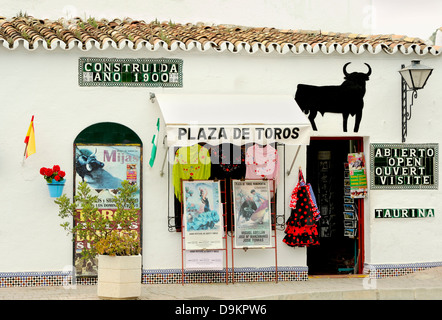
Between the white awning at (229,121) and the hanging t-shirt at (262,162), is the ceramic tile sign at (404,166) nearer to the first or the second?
the hanging t-shirt at (262,162)

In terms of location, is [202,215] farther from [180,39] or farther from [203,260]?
[180,39]

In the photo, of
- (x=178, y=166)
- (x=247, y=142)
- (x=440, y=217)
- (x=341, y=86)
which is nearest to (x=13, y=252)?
(x=178, y=166)

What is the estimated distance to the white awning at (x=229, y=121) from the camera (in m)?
14.8

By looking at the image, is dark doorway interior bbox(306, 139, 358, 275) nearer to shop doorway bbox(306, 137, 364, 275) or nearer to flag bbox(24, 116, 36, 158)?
shop doorway bbox(306, 137, 364, 275)

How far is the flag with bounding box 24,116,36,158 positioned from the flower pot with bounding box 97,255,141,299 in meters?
3.38

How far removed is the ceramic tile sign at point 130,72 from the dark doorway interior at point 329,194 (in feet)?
14.1

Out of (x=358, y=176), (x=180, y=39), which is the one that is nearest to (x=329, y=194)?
(x=358, y=176)

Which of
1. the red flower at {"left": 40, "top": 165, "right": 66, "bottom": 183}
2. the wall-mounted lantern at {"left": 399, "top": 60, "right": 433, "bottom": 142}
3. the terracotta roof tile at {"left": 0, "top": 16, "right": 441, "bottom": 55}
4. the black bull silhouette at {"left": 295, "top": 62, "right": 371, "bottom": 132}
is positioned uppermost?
the terracotta roof tile at {"left": 0, "top": 16, "right": 441, "bottom": 55}

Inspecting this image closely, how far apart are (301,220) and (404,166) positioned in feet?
8.86

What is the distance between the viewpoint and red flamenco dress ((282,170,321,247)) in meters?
16.2

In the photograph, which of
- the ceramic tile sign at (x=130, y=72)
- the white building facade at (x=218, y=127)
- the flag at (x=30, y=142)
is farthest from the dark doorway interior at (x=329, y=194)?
the flag at (x=30, y=142)

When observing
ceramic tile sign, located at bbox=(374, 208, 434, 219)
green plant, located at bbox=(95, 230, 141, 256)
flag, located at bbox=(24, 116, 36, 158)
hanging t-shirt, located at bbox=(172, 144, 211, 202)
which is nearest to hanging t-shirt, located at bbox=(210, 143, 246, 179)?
hanging t-shirt, located at bbox=(172, 144, 211, 202)

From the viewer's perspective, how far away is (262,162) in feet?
53.3

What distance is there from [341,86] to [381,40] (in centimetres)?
171
